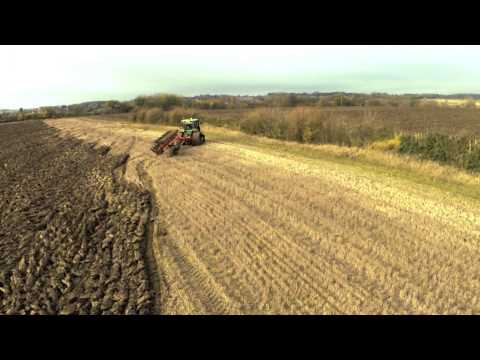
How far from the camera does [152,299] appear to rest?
14.7 feet

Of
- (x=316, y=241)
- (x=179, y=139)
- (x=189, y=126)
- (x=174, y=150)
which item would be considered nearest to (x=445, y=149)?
(x=316, y=241)

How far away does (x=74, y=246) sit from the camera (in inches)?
247

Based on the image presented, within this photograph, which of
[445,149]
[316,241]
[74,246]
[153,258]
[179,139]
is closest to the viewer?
[153,258]

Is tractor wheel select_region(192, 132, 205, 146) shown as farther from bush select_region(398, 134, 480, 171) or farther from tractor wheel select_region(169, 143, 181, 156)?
bush select_region(398, 134, 480, 171)

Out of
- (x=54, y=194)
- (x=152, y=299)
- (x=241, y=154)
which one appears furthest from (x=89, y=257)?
(x=241, y=154)

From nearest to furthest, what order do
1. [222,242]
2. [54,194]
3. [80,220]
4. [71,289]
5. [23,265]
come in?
[71,289]
[23,265]
[222,242]
[80,220]
[54,194]

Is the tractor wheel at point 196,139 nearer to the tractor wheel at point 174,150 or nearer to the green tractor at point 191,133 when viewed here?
the green tractor at point 191,133

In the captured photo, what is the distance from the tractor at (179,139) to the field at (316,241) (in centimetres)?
509

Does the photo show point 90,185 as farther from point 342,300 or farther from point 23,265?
point 342,300

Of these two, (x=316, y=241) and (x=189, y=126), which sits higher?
(x=189, y=126)

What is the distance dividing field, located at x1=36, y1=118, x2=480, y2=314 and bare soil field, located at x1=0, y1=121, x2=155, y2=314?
351 millimetres

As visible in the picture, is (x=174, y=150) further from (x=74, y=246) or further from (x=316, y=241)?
(x=316, y=241)

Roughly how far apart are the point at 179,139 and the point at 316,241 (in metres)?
13.2

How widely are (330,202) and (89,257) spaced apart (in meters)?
6.25
